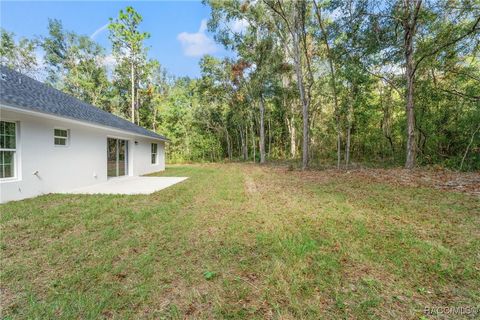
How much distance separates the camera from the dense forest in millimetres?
9625

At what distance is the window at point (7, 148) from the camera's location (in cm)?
509

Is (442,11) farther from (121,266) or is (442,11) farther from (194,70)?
(194,70)

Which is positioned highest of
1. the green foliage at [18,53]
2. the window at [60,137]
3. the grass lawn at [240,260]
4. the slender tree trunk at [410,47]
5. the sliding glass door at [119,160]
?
the green foliage at [18,53]

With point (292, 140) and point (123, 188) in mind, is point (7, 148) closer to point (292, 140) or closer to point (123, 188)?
point (123, 188)

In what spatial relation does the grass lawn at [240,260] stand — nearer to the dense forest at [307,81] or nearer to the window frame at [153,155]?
the dense forest at [307,81]

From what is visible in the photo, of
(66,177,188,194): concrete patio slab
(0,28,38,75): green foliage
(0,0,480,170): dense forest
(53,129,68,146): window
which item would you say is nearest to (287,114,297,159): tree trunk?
(0,0,480,170): dense forest

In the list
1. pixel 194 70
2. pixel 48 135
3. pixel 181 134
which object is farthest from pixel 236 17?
pixel 48 135

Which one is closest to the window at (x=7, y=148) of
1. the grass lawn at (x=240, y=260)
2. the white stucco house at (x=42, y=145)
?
the white stucco house at (x=42, y=145)

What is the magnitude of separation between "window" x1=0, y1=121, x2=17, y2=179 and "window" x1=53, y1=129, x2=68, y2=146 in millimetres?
1066

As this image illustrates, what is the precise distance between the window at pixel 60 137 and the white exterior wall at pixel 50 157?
0.37 ft

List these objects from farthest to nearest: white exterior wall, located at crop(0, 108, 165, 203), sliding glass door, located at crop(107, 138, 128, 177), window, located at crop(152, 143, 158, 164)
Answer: window, located at crop(152, 143, 158, 164) < sliding glass door, located at crop(107, 138, 128, 177) < white exterior wall, located at crop(0, 108, 165, 203)

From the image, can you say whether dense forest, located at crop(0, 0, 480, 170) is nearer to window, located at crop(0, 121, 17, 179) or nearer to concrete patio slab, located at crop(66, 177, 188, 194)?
concrete patio slab, located at crop(66, 177, 188, 194)

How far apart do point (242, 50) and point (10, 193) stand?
15.4m

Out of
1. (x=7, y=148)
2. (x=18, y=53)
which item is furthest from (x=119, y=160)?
(x=18, y=53)
